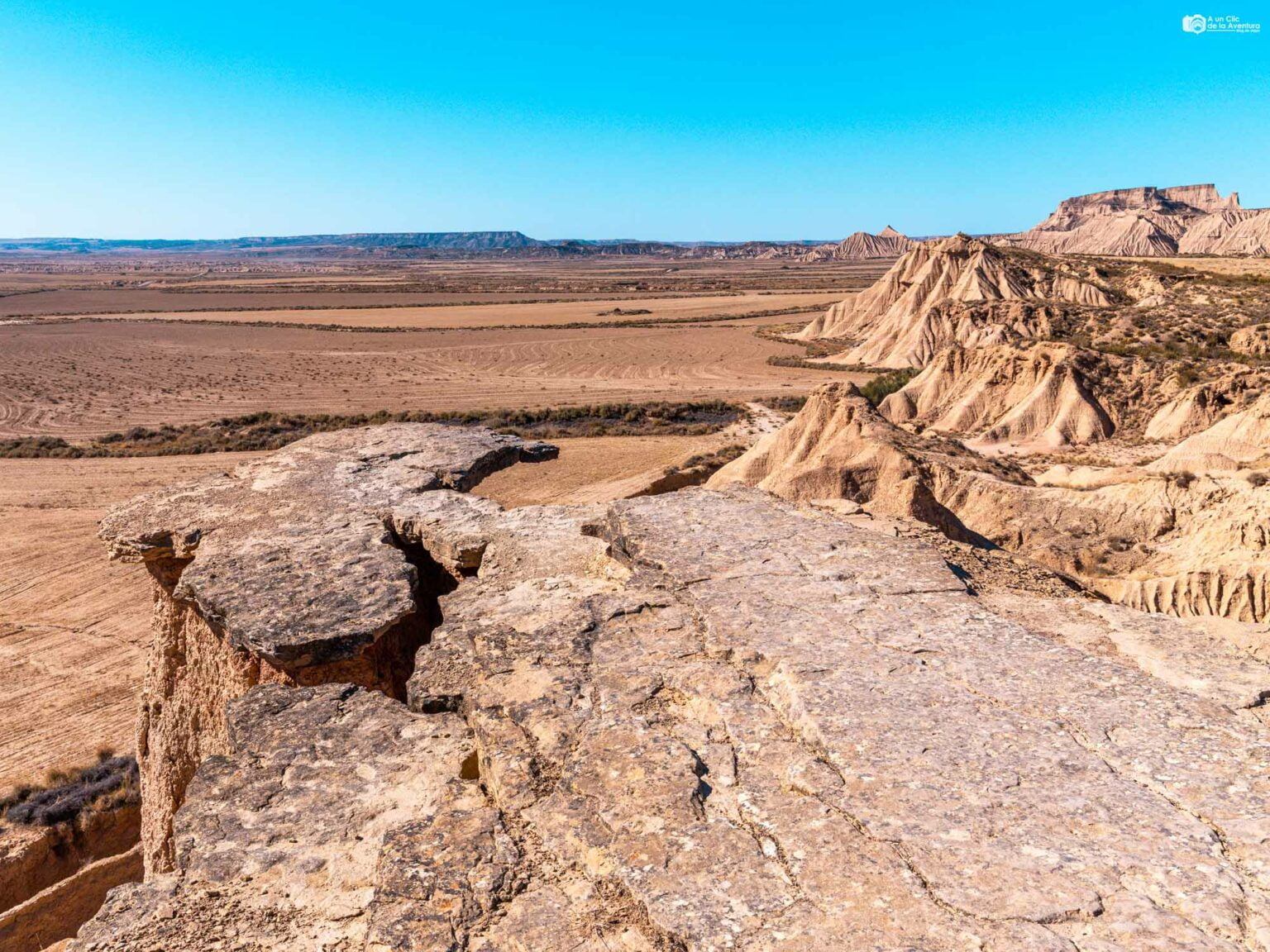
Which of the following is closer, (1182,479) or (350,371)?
(1182,479)

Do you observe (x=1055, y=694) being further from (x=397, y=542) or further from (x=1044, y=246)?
(x=1044, y=246)

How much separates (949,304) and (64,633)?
123ft

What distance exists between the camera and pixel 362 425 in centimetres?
2997

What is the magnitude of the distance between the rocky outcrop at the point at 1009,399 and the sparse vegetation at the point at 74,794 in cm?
2068

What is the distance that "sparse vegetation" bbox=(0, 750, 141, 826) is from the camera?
899 cm

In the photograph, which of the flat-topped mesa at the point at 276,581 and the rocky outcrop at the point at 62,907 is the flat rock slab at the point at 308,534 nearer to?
the flat-topped mesa at the point at 276,581

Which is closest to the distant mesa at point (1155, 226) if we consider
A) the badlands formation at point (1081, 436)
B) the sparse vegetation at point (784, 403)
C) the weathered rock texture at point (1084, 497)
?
the badlands formation at point (1081, 436)

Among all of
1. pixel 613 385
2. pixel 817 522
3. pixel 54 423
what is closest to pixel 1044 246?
pixel 613 385

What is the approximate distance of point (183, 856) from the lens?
4.10 metres

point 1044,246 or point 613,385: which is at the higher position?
point 1044,246

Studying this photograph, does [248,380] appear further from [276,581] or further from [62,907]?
[276,581]

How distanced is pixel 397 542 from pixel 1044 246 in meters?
119

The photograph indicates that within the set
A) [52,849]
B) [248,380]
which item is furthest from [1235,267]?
[52,849]

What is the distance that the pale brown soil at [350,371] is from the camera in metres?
34.5
